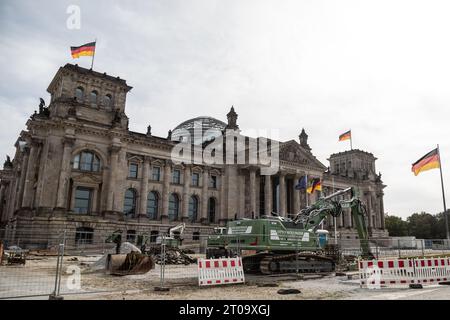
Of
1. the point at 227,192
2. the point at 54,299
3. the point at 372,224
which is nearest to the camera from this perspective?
the point at 54,299

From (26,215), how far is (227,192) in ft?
88.5

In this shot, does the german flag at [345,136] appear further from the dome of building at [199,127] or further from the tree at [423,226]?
the tree at [423,226]

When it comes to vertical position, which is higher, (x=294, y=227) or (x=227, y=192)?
(x=227, y=192)

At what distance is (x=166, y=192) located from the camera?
46.4m

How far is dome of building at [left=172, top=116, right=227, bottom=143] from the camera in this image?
6775 centimetres

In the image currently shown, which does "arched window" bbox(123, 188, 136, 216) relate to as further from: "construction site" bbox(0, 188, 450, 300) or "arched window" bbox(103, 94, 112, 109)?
"construction site" bbox(0, 188, 450, 300)

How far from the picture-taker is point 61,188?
37.4 m

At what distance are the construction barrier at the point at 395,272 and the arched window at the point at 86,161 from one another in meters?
35.1

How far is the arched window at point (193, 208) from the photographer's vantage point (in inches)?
1956

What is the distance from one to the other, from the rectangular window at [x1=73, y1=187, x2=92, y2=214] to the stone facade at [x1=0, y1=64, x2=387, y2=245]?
0.11 metres

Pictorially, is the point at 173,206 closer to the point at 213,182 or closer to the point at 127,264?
the point at 213,182

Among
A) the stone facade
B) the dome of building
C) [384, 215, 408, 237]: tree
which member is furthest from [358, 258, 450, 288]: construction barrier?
[384, 215, 408, 237]: tree
